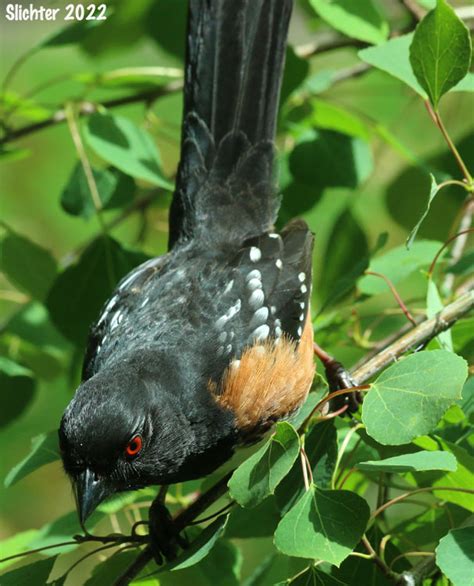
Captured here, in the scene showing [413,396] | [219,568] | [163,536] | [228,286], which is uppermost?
[413,396]

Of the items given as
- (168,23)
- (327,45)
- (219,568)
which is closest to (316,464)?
(219,568)

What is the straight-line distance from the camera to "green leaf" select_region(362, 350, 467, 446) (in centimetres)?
139

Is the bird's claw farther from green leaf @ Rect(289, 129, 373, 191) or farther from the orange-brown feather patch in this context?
green leaf @ Rect(289, 129, 373, 191)

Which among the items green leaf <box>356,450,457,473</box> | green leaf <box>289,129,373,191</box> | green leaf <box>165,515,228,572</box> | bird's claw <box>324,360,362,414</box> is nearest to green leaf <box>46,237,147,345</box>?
green leaf <box>289,129,373,191</box>

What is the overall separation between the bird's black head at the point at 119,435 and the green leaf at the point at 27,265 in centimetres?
46

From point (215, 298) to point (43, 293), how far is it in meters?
0.45

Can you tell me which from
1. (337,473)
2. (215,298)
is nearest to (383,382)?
(337,473)

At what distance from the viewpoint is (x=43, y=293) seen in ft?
7.71

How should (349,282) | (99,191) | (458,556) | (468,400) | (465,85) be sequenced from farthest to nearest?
(99,191)
(349,282)
(465,85)
(468,400)
(458,556)

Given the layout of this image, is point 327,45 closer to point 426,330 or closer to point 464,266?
point 464,266

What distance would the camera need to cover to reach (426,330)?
1810mm

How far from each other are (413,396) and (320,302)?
3.95ft

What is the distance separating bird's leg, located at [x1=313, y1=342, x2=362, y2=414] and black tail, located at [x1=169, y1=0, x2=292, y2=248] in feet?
1.59

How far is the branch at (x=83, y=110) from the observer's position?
2420 mm
